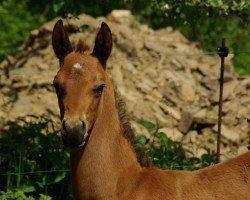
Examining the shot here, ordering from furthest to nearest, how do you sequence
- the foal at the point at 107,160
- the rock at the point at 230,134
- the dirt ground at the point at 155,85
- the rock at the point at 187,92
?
the rock at the point at 187,92 < the dirt ground at the point at 155,85 < the rock at the point at 230,134 < the foal at the point at 107,160

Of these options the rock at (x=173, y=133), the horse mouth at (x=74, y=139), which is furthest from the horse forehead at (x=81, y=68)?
the rock at (x=173, y=133)

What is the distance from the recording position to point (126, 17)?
12.2 meters

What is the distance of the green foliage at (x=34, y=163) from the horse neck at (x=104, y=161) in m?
1.93

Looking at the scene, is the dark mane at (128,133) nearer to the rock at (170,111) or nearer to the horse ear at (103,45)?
the horse ear at (103,45)

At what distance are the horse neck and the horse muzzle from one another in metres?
0.31

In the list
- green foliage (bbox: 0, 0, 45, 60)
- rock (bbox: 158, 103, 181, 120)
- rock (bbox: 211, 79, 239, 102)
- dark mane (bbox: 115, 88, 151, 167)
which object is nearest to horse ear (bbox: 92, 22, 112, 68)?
dark mane (bbox: 115, 88, 151, 167)

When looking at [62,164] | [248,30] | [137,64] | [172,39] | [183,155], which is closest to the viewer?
[62,164]

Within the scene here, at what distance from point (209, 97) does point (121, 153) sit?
16.4ft

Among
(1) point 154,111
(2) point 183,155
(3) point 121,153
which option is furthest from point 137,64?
(3) point 121,153

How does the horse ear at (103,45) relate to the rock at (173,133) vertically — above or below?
above

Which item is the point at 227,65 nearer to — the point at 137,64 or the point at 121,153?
the point at 137,64

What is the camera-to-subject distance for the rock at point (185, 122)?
9914mm

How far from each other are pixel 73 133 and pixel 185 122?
4719 millimetres

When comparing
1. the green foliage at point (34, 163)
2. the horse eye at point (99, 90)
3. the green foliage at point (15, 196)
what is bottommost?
the green foliage at point (15, 196)
